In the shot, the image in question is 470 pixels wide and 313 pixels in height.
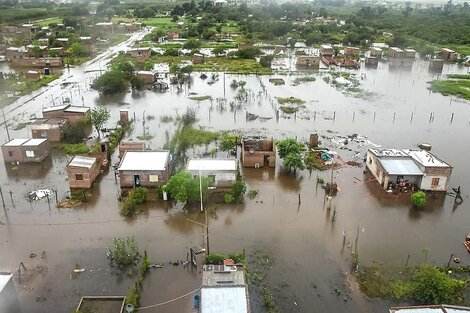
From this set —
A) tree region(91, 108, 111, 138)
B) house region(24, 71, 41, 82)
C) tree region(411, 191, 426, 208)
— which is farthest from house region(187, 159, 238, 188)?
house region(24, 71, 41, 82)

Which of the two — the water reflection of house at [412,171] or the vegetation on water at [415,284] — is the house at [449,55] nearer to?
the water reflection of house at [412,171]

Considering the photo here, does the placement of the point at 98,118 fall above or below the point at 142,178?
above

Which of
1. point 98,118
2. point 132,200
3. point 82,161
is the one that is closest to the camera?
point 132,200

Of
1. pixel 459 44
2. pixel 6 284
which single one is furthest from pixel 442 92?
pixel 6 284

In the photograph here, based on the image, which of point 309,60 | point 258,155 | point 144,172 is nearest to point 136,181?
point 144,172

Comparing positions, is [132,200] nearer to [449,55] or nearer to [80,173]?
[80,173]

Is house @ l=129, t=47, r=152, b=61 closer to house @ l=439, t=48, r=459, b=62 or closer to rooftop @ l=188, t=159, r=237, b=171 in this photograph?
rooftop @ l=188, t=159, r=237, b=171
